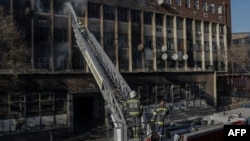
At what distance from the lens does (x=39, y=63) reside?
76.9ft

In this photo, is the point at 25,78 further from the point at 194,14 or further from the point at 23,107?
the point at 194,14

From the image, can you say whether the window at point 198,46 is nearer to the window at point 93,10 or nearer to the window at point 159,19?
the window at point 159,19

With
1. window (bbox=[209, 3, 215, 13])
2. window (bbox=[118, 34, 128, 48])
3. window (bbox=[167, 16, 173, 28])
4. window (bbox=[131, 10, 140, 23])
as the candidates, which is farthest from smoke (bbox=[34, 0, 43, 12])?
window (bbox=[209, 3, 215, 13])

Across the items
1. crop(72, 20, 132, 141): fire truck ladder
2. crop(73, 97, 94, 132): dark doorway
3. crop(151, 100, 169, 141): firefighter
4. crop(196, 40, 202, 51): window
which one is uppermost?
crop(196, 40, 202, 51): window

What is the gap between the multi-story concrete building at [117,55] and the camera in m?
21.0

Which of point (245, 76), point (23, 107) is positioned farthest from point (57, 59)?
point (245, 76)

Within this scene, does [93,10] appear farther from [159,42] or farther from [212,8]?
[212,8]

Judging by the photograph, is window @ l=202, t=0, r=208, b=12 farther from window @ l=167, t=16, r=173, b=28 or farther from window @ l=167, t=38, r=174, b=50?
window @ l=167, t=38, r=174, b=50

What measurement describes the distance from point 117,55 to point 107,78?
11.1m

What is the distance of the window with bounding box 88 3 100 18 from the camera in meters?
26.2

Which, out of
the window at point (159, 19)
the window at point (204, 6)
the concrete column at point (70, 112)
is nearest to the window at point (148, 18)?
the window at point (159, 19)

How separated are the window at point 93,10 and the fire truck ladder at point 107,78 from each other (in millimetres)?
5045

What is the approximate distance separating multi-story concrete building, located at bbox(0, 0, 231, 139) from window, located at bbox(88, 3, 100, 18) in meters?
0.09

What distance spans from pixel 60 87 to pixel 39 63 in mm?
3020
